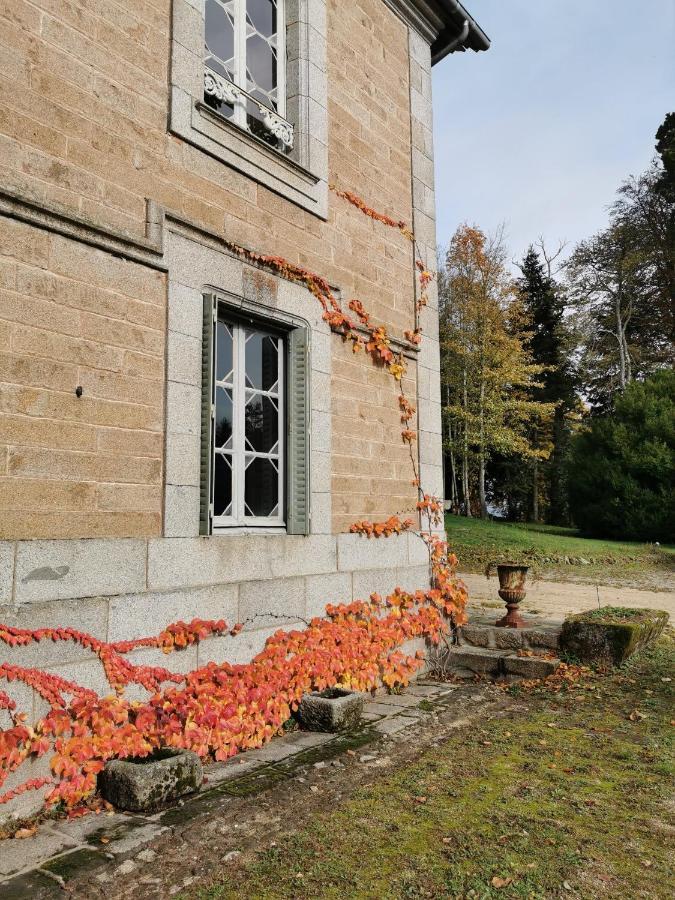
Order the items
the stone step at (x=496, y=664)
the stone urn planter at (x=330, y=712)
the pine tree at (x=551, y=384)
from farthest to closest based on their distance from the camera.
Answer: the pine tree at (x=551, y=384)
the stone step at (x=496, y=664)
the stone urn planter at (x=330, y=712)

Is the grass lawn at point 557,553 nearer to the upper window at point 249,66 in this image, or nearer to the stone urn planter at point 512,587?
the stone urn planter at point 512,587

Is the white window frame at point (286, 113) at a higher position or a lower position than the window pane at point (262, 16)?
lower

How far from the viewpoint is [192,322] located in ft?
15.3

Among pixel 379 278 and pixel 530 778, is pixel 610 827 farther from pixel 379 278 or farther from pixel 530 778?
pixel 379 278

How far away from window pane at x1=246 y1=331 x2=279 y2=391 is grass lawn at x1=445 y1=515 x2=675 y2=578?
11.1 meters

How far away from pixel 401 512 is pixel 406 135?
156 inches

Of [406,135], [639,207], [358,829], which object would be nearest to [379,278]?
[406,135]

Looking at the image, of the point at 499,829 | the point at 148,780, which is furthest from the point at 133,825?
the point at 499,829

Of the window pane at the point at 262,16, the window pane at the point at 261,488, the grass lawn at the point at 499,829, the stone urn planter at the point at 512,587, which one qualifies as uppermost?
the window pane at the point at 262,16

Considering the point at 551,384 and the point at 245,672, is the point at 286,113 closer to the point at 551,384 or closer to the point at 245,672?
the point at 245,672

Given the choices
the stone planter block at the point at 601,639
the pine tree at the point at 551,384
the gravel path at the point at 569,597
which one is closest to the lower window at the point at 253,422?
the stone planter block at the point at 601,639

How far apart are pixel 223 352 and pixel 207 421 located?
70cm

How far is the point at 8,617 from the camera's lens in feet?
11.3

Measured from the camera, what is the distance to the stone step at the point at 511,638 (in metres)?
6.84
